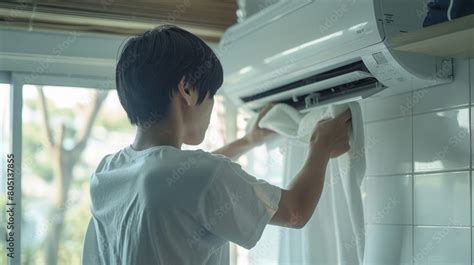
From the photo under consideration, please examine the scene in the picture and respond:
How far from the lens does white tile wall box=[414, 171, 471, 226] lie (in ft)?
3.96

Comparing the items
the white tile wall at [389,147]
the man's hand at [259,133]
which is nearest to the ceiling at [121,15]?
the man's hand at [259,133]

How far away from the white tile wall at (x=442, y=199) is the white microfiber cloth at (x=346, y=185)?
0.40 feet

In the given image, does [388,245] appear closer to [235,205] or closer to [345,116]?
[345,116]

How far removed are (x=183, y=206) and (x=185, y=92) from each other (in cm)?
22

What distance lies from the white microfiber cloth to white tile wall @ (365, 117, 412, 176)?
3.2 inches

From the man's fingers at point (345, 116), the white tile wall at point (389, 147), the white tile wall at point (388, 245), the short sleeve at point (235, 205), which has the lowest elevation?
the white tile wall at point (388, 245)

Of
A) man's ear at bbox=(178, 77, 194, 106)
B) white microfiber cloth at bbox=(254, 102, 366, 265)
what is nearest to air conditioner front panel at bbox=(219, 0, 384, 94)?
white microfiber cloth at bbox=(254, 102, 366, 265)

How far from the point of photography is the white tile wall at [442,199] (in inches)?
47.5

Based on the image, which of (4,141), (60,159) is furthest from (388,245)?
(4,141)

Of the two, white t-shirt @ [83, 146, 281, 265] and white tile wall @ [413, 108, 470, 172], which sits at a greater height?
white tile wall @ [413, 108, 470, 172]

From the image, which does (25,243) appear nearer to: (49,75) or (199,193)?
(49,75)

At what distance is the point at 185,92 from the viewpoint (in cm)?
116

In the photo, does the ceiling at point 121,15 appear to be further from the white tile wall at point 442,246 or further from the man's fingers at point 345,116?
the white tile wall at point 442,246

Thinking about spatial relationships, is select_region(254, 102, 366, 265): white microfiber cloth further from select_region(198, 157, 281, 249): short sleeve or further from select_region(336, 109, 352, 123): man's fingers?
select_region(198, 157, 281, 249): short sleeve
